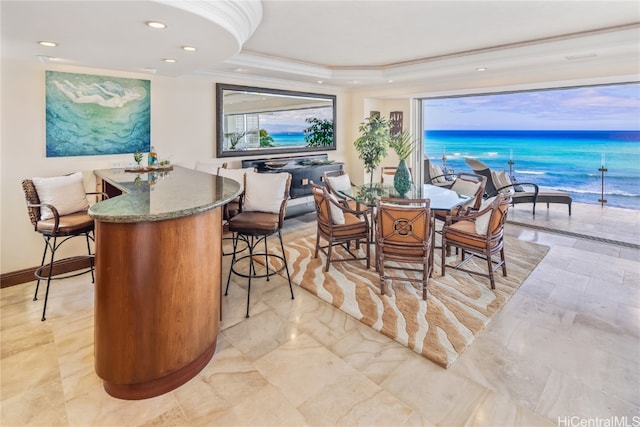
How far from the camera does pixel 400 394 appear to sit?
1.98 m

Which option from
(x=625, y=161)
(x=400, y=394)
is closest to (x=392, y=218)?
(x=400, y=394)

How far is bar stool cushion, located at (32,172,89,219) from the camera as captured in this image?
306cm

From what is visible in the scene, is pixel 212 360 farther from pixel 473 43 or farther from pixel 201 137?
pixel 473 43

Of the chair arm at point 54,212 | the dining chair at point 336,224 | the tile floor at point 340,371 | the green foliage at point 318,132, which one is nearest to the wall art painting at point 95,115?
the chair arm at point 54,212

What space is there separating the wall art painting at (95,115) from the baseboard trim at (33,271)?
1.16 m

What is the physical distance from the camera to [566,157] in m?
11.5

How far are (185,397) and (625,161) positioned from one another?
12819mm

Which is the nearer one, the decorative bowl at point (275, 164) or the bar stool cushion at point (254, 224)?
the bar stool cushion at point (254, 224)

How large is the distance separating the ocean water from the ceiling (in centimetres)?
428

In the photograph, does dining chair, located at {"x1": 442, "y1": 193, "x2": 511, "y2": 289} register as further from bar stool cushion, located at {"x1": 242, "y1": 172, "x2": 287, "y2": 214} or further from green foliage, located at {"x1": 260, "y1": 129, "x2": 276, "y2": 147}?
green foliage, located at {"x1": 260, "y1": 129, "x2": 276, "y2": 147}

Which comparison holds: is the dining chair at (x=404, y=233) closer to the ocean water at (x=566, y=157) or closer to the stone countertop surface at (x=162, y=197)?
the stone countertop surface at (x=162, y=197)

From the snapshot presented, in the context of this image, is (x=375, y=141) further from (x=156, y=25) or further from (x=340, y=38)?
(x=156, y=25)

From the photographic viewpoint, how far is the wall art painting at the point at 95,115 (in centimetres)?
354

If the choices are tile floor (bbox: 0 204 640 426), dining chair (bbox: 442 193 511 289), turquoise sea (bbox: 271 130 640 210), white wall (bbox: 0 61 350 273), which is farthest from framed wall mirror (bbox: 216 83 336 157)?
turquoise sea (bbox: 271 130 640 210)
